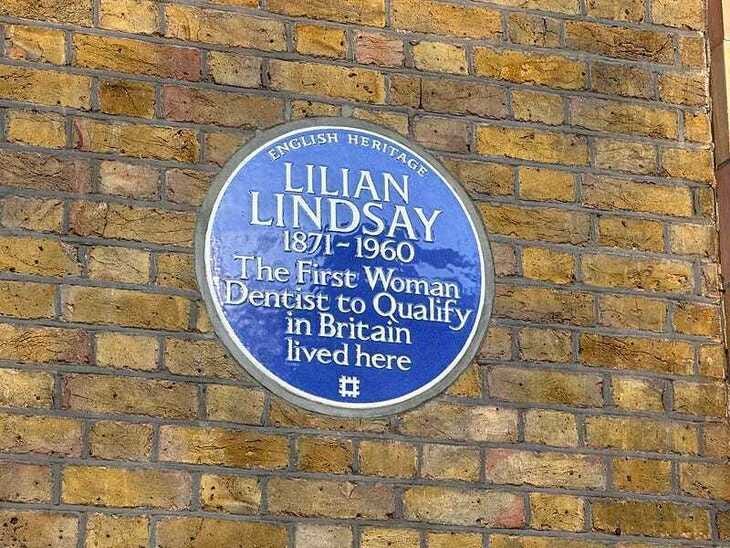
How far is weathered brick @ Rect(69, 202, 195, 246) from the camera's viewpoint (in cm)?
430

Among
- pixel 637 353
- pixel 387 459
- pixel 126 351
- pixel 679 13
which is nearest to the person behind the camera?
pixel 126 351

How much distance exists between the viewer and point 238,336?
4.32 meters

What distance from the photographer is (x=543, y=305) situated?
462 centimetres

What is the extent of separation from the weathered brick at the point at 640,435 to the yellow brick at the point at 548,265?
0.42 meters

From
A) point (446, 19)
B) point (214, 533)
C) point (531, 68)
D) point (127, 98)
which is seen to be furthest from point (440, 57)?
point (214, 533)

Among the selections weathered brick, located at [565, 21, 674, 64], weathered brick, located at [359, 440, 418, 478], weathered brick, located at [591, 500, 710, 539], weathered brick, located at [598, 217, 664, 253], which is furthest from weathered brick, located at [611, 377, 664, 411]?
weathered brick, located at [565, 21, 674, 64]

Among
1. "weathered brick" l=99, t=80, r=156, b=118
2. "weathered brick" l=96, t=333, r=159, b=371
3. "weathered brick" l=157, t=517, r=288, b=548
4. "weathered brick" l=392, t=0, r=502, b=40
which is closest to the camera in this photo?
"weathered brick" l=157, t=517, r=288, b=548

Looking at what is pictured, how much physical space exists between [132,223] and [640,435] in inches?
60.4

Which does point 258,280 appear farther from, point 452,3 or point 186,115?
point 452,3

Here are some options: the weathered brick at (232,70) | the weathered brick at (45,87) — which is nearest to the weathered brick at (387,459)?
the weathered brick at (232,70)

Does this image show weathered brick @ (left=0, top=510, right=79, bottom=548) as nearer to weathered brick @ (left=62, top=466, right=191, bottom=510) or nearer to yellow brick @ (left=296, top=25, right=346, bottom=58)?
weathered brick @ (left=62, top=466, right=191, bottom=510)

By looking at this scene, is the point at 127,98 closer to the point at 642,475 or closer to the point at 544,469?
the point at 544,469

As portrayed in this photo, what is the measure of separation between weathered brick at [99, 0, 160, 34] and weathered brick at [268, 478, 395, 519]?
51.5 inches

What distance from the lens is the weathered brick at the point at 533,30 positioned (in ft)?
15.9
